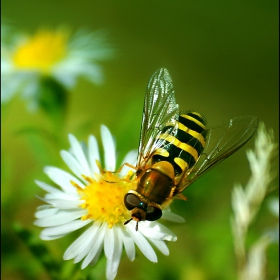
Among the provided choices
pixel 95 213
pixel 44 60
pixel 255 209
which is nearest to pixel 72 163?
pixel 95 213

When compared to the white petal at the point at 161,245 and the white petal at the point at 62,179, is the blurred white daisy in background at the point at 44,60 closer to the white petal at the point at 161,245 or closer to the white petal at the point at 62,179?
the white petal at the point at 62,179

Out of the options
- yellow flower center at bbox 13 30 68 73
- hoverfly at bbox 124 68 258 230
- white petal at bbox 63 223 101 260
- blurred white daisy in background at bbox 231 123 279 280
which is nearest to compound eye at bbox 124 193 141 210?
hoverfly at bbox 124 68 258 230

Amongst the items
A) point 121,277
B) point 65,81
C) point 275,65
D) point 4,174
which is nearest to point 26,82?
point 65,81

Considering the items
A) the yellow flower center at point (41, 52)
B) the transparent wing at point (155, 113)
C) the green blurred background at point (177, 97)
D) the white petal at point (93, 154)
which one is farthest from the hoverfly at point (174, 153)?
the yellow flower center at point (41, 52)

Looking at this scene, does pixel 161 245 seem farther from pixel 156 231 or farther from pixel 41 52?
pixel 41 52

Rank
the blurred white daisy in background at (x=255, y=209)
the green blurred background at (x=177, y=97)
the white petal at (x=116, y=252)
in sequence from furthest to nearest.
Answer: the green blurred background at (x=177, y=97)
the white petal at (x=116, y=252)
the blurred white daisy in background at (x=255, y=209)

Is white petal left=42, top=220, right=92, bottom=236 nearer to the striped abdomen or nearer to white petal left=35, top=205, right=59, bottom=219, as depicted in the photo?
white petal left=35, top=205, right=59, bottom=219
